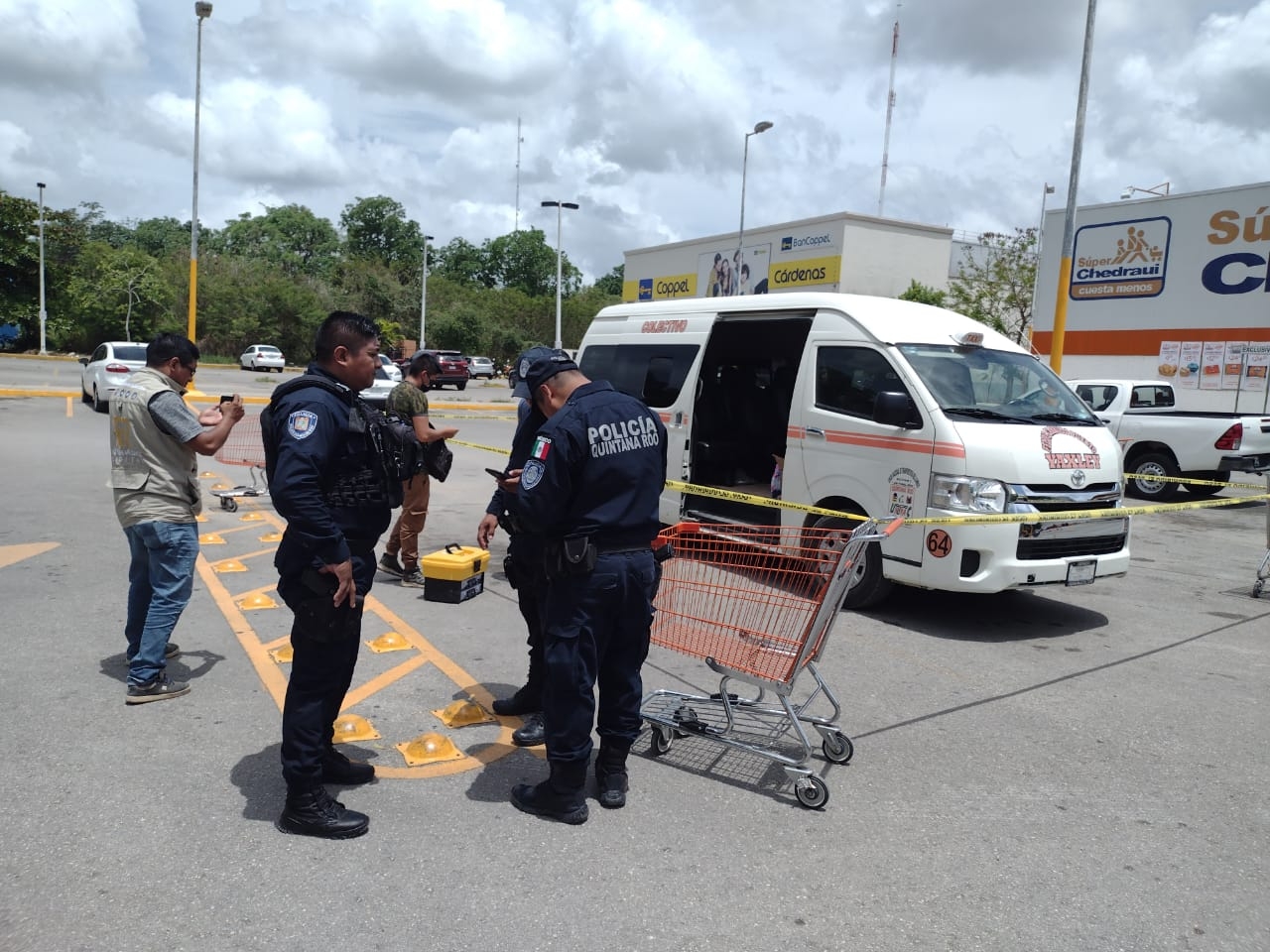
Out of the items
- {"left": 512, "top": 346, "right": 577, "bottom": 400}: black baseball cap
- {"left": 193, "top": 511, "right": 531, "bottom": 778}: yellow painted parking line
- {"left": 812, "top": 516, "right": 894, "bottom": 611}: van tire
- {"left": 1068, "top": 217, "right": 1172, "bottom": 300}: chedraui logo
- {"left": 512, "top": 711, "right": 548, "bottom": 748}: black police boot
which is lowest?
{"left": 193, "top": 511, "right": 531, "bottom": 778}: yellow painted parking line

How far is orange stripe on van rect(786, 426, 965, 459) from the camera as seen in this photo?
624 cm

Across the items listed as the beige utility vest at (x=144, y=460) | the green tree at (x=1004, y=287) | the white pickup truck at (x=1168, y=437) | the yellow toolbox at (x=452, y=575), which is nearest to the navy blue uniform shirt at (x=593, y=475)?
the beige utility vest at (x=144, y=460)

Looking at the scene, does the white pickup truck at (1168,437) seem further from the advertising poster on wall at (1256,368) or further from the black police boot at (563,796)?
the black police boot at (563,796)

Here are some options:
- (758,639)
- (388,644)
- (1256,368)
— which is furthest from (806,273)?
(758,639)

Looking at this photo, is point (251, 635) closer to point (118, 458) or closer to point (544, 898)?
point (118, 458)

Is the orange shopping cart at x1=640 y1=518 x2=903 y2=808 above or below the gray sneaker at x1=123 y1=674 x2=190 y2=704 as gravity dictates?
above

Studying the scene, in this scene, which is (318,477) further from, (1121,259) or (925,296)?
A: (925,296)

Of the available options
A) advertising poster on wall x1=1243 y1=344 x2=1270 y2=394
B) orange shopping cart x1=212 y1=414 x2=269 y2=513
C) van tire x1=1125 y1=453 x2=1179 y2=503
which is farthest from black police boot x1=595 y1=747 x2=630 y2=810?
advertising poster on wall x1=1243 y1=344 x2=1270 y2=394

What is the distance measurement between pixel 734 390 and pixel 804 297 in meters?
1.90

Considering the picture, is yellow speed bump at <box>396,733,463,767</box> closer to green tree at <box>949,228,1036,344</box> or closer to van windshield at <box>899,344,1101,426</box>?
van windshield at <box>899,344,1101,426</box>

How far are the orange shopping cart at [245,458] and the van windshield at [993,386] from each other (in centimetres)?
679

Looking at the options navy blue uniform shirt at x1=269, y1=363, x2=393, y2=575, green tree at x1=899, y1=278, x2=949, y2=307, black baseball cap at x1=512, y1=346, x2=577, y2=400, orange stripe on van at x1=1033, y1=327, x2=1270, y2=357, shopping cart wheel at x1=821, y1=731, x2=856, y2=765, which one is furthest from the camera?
green tree at x1=899, y1=278, x2=949, y2=307

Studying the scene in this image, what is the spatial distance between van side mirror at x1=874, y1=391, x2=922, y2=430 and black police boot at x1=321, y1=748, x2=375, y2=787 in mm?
4233

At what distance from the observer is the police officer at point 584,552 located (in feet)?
11.7
